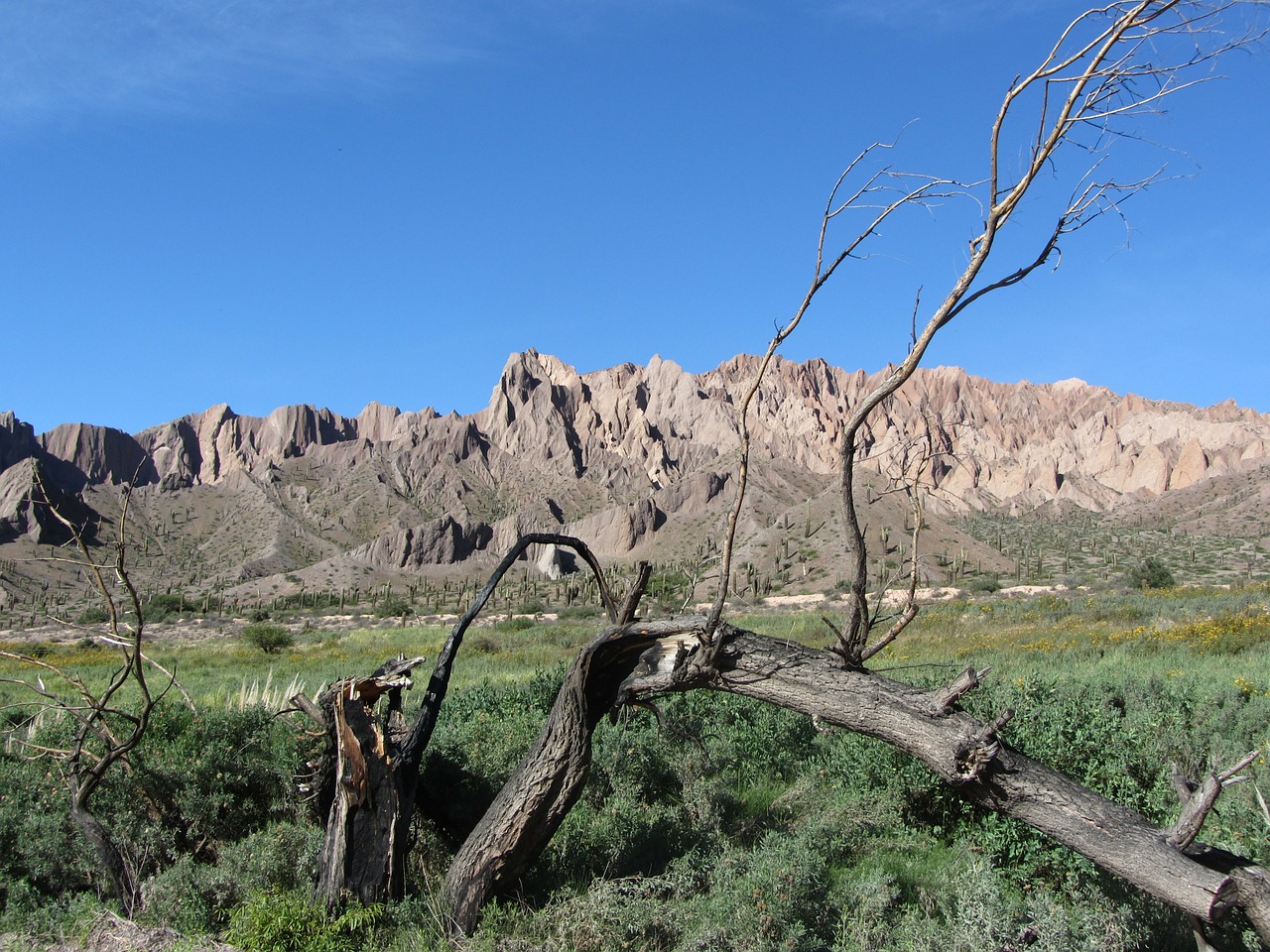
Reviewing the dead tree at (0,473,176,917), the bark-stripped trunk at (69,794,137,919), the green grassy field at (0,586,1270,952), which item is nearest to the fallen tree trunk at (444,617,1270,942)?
the green grassy field at (0,586,1270,952)

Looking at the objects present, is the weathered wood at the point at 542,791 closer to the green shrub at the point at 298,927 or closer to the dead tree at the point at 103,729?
the green shrub at the point at 298,927

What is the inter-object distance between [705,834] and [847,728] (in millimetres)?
2992

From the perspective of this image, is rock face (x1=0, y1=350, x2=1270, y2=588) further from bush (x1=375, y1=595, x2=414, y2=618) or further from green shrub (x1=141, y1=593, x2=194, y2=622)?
bush (x1=375, y1=595, x2=414, y2=618)

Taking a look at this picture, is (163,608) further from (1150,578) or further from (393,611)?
(1150,578)

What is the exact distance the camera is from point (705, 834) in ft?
22.9

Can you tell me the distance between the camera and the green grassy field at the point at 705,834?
5152mm

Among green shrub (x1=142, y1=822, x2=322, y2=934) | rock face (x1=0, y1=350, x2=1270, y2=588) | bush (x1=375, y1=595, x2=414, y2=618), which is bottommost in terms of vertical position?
bush (x1=375, y1=595, x2=414, y2=618)

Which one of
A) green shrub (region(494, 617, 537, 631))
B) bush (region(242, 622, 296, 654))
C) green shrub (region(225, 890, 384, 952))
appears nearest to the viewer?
green shrub (region(225, 890, 384, 952))

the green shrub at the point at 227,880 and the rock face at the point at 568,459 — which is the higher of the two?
the rock face at the point at 568,459

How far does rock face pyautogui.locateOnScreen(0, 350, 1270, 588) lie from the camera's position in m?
94.6

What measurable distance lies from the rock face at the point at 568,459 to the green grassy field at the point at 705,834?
72084 mm

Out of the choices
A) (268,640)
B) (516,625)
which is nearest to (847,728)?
(268,640)

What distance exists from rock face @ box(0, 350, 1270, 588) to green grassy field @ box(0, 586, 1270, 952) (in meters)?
72.1

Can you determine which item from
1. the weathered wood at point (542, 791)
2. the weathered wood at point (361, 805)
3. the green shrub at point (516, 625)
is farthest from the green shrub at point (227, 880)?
the green shrub at point (516, 625)
